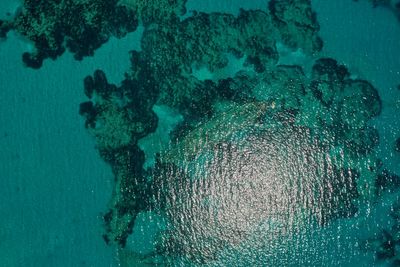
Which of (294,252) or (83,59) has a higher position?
(83,59)

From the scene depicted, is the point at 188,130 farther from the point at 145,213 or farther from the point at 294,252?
the point at 294,252

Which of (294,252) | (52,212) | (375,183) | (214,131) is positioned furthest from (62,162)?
(375,183)

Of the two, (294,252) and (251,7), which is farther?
(251,7)

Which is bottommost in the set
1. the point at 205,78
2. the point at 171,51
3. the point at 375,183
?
the point at 375,183

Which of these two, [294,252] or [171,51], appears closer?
[294,252]

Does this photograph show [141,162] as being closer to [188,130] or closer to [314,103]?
[188,130]

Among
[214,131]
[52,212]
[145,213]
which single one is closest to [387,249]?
[214,131]
